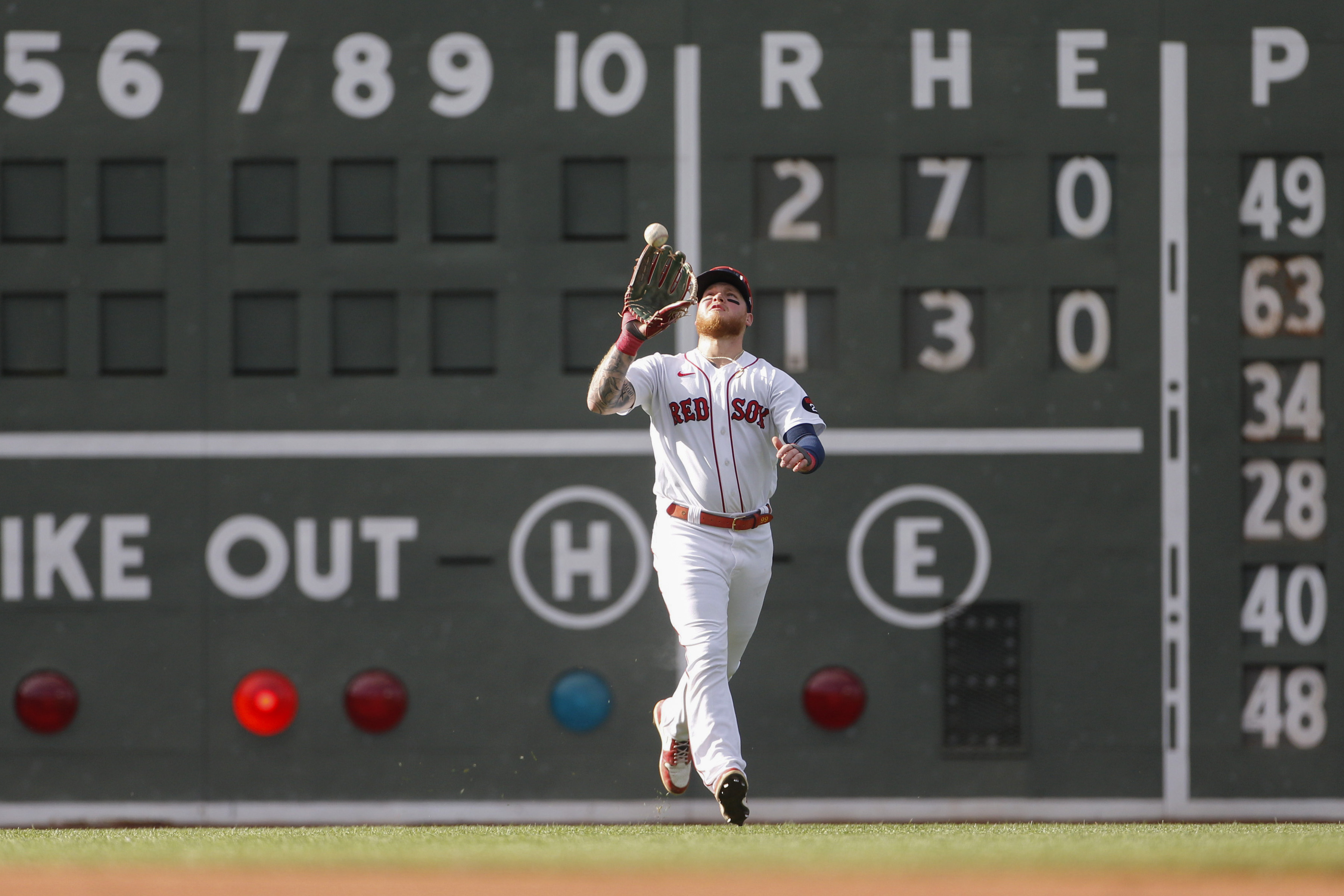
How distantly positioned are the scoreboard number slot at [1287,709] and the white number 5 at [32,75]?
4.60m

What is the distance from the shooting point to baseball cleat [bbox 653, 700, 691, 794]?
4.92 meters

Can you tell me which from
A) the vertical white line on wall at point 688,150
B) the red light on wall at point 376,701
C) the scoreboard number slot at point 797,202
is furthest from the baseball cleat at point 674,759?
the scoreboard number slot at point 797,202

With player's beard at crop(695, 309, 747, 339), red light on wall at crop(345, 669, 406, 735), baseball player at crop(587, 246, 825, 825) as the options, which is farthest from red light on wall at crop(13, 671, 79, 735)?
player's beard at crop(695, 309, 747, 339)

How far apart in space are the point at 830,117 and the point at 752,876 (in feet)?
9.52

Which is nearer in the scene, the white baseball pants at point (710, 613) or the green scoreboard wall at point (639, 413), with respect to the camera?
the white baseball pants at point (710, 613)

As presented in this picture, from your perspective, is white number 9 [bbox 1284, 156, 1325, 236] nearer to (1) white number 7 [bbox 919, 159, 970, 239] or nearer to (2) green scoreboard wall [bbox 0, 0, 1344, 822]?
(2) green scoreboard wall [bbox 0, 0, 1344, 822]

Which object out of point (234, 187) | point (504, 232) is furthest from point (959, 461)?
point (234, 187)

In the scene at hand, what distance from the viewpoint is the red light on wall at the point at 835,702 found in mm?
5688

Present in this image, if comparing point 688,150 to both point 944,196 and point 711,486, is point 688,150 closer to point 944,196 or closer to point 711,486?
point 944,196

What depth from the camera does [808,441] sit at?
14.9 ft

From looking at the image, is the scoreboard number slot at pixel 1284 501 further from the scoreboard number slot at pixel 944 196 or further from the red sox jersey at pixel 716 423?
the red sox jersey at pixel 716 423

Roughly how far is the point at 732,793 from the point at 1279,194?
2.96m

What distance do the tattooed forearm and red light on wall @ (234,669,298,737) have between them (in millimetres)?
1775

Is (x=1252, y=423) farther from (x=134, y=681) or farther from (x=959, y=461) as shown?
(x=134, y=681)
